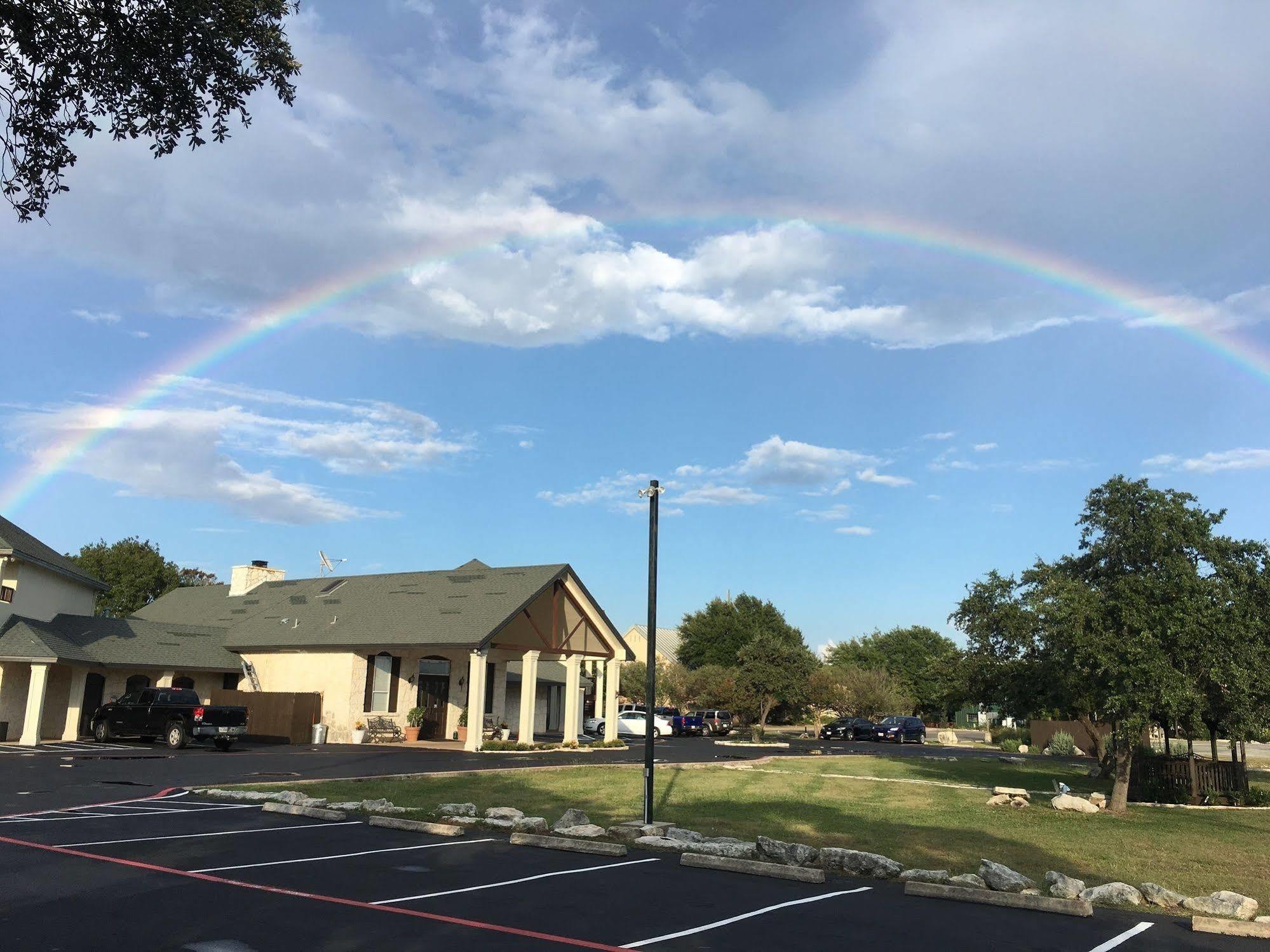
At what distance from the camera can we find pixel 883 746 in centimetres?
4925

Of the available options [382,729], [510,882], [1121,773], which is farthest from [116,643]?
[1121,773]

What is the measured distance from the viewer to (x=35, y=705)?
103 ft

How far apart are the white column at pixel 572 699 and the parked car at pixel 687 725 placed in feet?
49.9

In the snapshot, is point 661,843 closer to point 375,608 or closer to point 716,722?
point 375,608

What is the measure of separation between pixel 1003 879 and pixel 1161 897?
1691 millimetres

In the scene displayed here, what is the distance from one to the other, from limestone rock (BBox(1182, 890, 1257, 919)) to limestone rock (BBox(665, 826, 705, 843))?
6249 millimetres

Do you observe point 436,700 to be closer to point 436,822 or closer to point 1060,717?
point 436,822

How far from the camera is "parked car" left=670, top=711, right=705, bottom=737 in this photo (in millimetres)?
54812

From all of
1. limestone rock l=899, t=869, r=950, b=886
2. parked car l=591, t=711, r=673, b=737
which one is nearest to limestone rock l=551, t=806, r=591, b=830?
limestone rock l=899, t=869, r=950, b=886

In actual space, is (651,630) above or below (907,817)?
above

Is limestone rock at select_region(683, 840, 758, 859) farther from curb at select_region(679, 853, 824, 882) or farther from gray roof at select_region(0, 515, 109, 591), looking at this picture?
gray roof at select_region(0, 515, 109, 591)

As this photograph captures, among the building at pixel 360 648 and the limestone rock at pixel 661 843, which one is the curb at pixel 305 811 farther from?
the building at pixel 360 648

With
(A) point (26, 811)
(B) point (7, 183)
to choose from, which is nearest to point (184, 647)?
(A) point (26, 811)

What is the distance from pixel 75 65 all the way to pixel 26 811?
11545 millimetres
